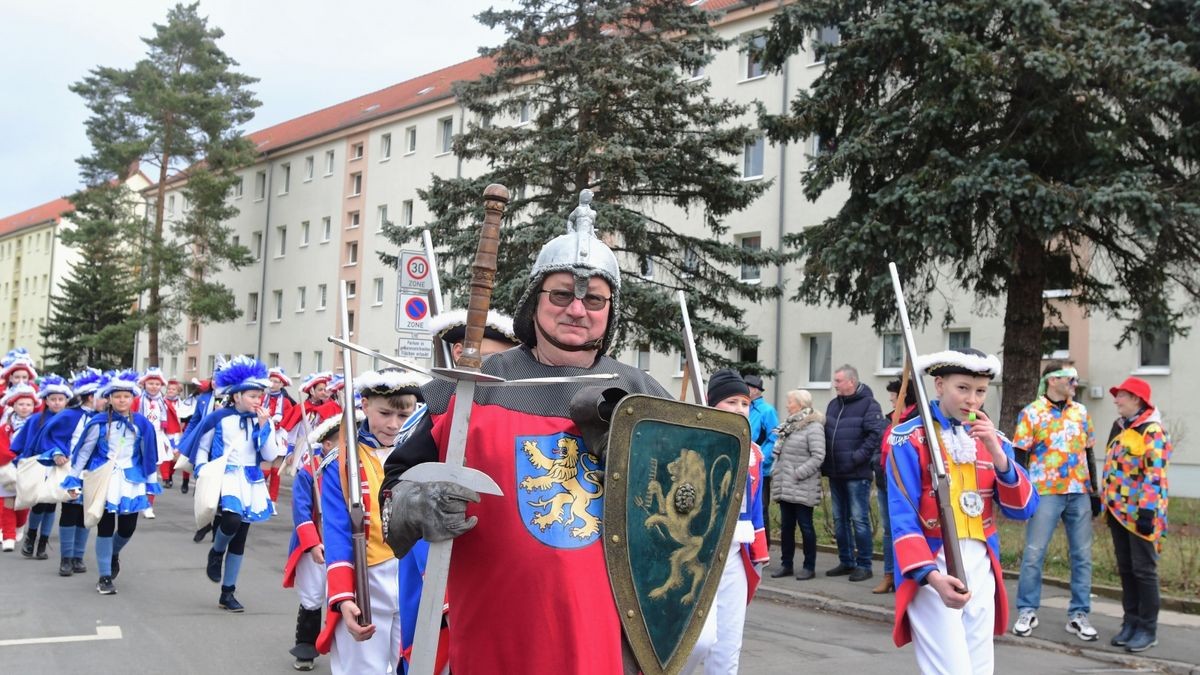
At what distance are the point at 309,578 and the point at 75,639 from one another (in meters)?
2.47

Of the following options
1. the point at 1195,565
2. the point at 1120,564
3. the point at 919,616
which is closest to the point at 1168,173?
the point at 1195,565

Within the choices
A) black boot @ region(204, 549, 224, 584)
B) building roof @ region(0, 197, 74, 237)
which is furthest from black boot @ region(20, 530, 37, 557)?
building roof @ region(0, 197, 74, 237)

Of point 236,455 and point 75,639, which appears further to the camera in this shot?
point 236,455

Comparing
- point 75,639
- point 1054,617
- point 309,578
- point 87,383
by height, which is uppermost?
point 87,383

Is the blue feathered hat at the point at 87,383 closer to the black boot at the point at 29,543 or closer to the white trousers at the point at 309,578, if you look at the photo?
the black boot at the point at 29,543

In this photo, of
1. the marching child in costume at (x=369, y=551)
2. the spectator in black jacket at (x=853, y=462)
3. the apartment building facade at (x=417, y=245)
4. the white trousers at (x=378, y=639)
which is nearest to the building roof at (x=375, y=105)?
the apartment building facade at (x=417, y=245)

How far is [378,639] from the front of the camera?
207 inches

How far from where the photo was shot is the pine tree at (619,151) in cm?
2086

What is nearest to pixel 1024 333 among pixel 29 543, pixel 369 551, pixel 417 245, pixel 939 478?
pixel 417 245

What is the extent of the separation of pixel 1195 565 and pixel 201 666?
30.8 feet

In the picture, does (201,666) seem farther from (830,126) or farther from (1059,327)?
(1059,327)

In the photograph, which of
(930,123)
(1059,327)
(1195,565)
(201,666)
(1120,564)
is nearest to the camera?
(201,666)

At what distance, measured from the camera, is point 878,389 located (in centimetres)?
3080

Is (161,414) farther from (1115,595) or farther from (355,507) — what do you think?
(355,507)
